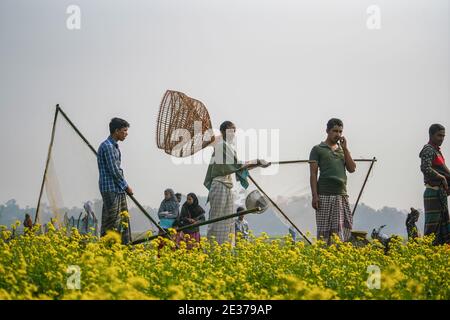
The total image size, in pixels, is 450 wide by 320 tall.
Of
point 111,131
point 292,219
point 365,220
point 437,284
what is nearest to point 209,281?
point 437,284

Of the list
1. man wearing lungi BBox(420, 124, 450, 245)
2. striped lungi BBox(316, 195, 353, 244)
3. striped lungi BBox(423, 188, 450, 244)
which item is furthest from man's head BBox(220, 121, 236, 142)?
striped lungi BBox(423, 188, 450, 244)

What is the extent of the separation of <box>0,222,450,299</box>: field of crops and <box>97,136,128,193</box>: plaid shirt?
544 mm

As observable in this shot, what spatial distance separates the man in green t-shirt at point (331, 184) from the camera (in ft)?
24.1

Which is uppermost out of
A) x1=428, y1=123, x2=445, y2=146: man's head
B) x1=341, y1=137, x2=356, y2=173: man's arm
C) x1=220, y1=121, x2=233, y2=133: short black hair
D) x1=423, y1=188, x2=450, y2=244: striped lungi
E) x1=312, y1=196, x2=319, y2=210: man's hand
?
x1=220, y1=121, x2=233, y2=133: short black hair

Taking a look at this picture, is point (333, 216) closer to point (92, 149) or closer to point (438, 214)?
point (438, 214)

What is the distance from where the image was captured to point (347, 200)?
24.5 ft

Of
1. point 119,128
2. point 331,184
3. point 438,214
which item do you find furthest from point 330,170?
point 119,128

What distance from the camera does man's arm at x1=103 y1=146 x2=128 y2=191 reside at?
693 cm

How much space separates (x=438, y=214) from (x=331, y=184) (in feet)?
4.64

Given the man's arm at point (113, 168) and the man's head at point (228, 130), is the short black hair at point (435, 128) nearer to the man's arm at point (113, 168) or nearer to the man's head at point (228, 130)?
the man's head at point (228, 130)

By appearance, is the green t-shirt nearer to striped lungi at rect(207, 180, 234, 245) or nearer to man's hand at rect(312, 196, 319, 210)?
man's hand at rect(312, 196, 319, 210)

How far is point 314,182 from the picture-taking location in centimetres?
743
